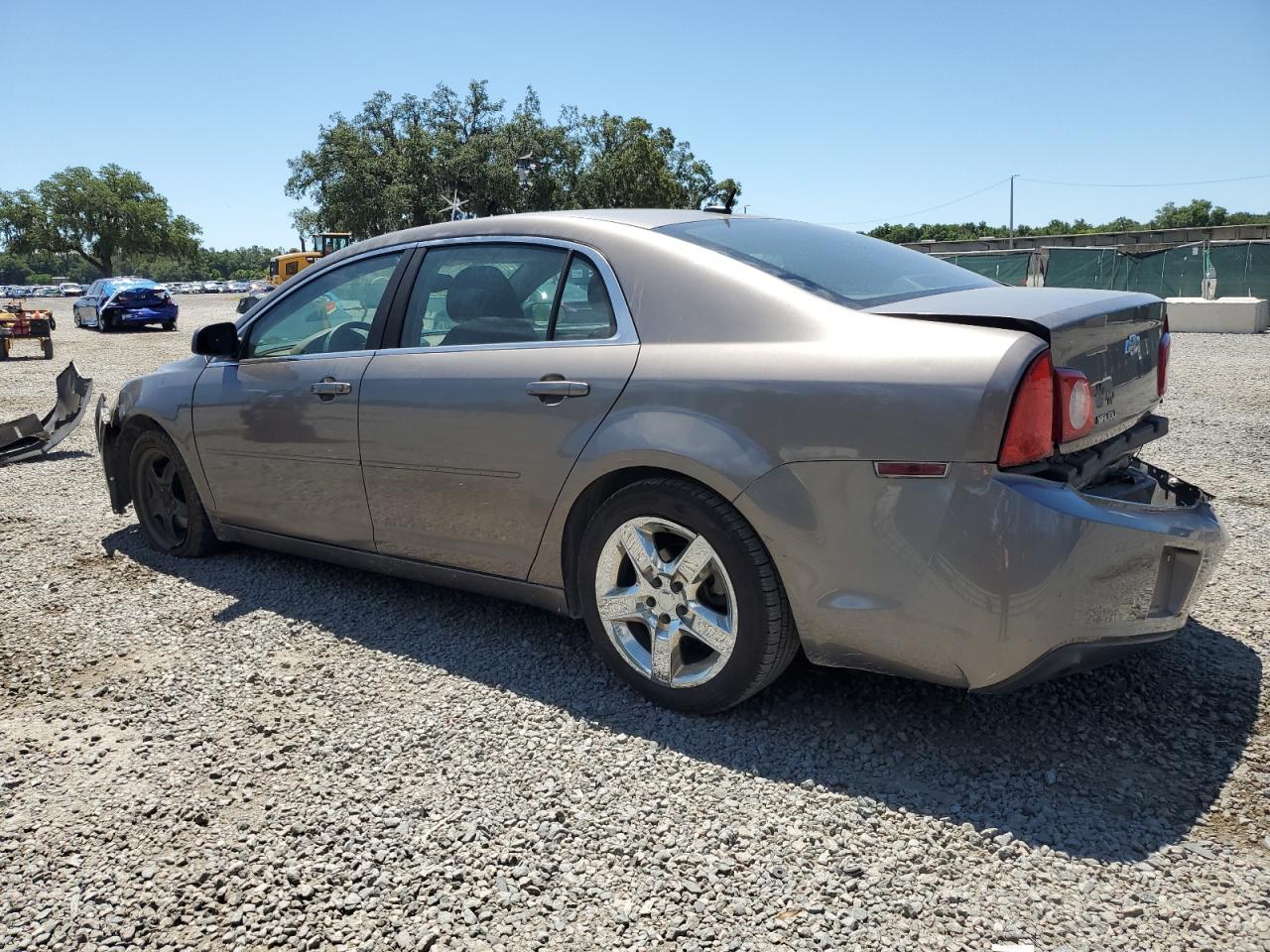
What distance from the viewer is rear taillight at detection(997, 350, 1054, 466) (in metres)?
2.37

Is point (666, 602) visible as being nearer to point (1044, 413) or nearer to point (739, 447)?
point (739, 447)

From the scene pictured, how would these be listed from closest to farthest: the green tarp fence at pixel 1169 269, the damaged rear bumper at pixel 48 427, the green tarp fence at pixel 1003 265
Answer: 1. the damaged rear bumper at pixel 48 427
2. the green tarp fence at pixel 1169 269
3. the green tarp fence at pixel 1003 265

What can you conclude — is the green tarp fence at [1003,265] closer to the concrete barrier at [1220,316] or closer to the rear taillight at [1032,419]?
the concrete barrier at [1220,316]

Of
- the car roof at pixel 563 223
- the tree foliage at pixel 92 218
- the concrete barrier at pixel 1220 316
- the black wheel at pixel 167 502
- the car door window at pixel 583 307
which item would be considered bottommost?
the concrete barrier at pixel 1220 316

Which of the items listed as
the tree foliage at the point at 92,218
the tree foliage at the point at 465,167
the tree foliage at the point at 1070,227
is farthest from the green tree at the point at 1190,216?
the tree foliage at the point at 92,218

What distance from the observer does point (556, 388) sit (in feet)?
10.4

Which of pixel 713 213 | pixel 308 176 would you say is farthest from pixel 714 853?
pixel 308 176

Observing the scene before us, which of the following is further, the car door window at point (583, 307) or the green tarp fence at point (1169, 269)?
the green tarp fence at point (1169, 269)

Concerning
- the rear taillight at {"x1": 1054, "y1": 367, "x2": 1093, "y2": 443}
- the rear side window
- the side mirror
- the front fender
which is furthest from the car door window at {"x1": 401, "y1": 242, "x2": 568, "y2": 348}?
the rear taillight at {"x1": 1054, "y1": 367, "x2": 1093, "y2": 443}

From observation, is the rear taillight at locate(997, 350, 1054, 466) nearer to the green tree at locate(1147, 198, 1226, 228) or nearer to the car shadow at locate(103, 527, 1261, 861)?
the car shadow at locate(103, 527, 1261, 861)

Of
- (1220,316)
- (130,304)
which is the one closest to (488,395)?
(1220,316)

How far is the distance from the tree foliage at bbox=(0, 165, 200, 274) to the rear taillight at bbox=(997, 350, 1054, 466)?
8390cm

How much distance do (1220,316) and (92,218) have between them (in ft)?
256

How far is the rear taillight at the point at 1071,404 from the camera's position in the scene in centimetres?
246
